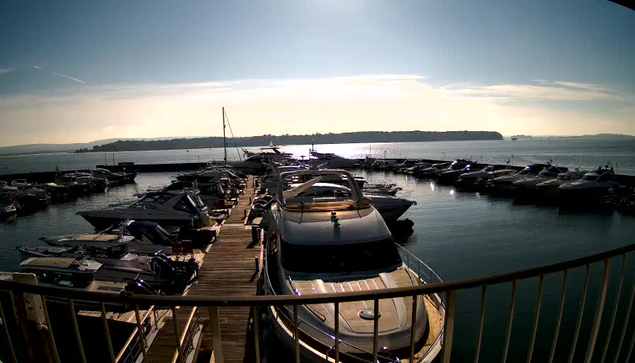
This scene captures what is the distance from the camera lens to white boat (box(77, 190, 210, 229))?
2138cm

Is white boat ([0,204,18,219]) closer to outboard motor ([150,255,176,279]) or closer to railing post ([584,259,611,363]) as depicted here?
outboard motor ([150,255,176,279])

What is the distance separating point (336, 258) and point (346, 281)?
0.61m

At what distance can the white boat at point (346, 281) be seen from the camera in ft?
18.9

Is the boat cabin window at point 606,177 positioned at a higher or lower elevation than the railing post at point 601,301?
lower

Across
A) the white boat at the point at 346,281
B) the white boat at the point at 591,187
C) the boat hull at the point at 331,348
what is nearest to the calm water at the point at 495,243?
the white boat at the point at 591,187

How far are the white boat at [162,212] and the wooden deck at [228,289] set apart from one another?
8.30 feet

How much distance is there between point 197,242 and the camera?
1889cm

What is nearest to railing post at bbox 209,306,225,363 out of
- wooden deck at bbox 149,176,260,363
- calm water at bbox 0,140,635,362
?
wooden deck at bbox 149,176,260,363

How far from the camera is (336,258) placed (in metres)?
7.70

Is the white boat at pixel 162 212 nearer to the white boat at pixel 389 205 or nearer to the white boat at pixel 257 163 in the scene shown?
the white boat at pixel 389 205

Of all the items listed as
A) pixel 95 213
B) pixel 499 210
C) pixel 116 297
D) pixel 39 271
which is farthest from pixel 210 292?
pixel 499 210

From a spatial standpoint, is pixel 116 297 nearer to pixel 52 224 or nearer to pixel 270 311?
pixel 270 311

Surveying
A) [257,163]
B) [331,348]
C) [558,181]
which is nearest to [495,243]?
[331,348]

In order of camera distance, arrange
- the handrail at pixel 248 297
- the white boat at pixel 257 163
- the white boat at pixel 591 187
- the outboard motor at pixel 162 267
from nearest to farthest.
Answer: the handrail at pixel 248 297 < the outboard motor at pixel 162 267 < the white boat at pixel 591 187 < the white boat at pixel 257 163
